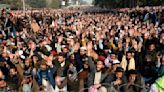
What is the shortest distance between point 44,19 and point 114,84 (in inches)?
1148

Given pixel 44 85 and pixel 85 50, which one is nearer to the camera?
pixel 44 85

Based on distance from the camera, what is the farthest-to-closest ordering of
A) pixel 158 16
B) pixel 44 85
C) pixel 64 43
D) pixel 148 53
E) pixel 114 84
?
pixel 158 16 → pixel 64 43 → pixel 148 53 → pixel 44 85 → pixel 114 84

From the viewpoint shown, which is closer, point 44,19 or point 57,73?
point 57,73

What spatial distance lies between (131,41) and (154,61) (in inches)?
132

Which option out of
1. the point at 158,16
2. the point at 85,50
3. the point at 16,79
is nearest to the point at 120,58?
the point at 85,50

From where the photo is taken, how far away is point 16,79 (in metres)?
12.1

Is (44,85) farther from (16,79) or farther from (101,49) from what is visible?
(101,49)

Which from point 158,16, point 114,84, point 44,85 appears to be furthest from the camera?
point 158,16

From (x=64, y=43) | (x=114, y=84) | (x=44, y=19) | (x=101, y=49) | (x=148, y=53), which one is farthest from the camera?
(x=44, y=19)

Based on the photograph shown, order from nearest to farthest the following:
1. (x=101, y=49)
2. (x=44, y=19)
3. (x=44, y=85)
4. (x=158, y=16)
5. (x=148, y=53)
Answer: (x=44, y=85)
(x=148, y=53)
(x=101, y=49)
(x=158, y=16)
(x=44, y=19)

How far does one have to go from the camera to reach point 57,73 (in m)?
11.8

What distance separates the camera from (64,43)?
17.5 m

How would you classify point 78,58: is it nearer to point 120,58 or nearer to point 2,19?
point 120,58

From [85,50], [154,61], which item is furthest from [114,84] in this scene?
[85,50]
